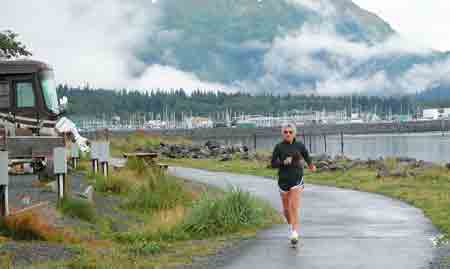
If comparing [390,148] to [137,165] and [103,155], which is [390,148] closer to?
[137,165]

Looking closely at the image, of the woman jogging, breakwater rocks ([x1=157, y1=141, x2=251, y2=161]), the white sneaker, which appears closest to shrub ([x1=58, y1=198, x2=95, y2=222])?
the woman jogging

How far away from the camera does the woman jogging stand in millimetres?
12828

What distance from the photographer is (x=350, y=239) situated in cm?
1310

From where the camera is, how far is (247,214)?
15172 millimetres

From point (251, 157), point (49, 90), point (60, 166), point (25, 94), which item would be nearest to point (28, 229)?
point (60, 166)

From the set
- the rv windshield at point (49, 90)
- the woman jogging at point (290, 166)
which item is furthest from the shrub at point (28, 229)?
the rv windshield at point (49, 90)

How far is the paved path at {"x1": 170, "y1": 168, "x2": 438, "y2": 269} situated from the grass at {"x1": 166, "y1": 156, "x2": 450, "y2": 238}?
1.28 feet

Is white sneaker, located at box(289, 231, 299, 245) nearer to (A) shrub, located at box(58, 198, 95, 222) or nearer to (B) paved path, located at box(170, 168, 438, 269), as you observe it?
(B) paved path, located at box(170, 168, 438, 269)

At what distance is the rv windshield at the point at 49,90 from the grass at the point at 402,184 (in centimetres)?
750

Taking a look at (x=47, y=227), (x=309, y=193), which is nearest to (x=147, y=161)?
(x=309, y=193)

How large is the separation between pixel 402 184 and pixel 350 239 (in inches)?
460

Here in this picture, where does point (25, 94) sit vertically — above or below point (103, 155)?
above

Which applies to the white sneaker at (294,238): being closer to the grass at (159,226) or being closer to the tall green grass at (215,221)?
the grass at (159,226)

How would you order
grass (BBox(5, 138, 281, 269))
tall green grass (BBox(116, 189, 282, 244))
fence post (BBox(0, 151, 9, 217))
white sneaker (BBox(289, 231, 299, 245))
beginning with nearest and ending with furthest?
1. grass (BBox(5, 138, 281, 269))
2. white sneaker (BBox(289, 231, 299, 245))
3. fence post (BBox(0, 151, 9, 217))
4. tall green grass (BBox(116, 189, 282, 244))
